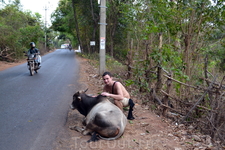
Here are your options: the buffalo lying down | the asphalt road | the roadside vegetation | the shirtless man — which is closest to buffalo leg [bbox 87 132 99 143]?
the buffalo lying down

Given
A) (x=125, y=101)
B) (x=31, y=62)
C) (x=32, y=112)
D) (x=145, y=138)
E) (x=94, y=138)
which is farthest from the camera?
(x=31, y=62)

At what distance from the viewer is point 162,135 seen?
4551 mm

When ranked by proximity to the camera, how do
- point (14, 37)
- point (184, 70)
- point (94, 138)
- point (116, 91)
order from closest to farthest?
1. point (94, 138)
2. point (116, 91)
3. point (184, 70)
4. point (14, 37)

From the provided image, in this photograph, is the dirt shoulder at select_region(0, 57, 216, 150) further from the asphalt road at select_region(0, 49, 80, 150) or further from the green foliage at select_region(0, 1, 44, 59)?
the green foliage at select_region(0, 1, 44, 59)

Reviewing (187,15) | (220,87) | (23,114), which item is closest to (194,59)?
(187,15)

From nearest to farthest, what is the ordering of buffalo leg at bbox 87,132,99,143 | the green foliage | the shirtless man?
buffalo leg at bbox 87,132,99,143 < the shirtless man < the green foliage

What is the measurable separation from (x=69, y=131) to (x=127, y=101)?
1.46 meters

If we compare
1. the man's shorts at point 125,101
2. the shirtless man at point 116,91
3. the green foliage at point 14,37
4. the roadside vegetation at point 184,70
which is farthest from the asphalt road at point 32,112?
the green foliage at point 14,37

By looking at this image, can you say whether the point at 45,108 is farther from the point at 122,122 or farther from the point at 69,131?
the point at 122,122

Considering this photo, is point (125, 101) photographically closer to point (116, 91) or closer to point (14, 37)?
point (116, 91)

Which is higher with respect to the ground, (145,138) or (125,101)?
(125,101)

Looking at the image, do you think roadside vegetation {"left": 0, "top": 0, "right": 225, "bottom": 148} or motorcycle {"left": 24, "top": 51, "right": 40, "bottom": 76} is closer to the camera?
roadside vegetation {"left": 0, "top": 0, "right": 225, "bottom": 148}

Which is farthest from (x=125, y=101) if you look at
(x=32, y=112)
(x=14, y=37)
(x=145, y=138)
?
(x=14, y=37)

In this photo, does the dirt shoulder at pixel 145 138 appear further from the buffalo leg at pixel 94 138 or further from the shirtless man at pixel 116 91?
the shirtless man at pixel 116 91
